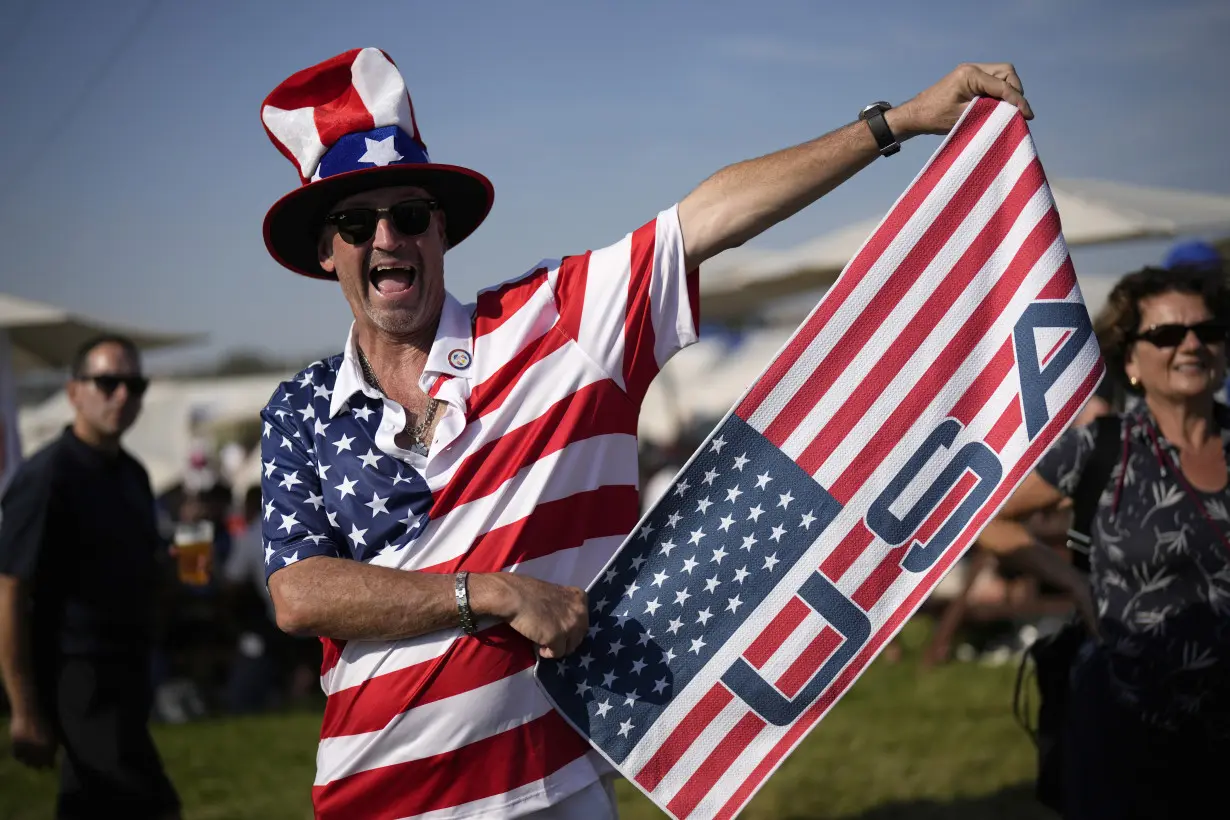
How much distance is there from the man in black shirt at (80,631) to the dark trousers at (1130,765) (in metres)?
3.52

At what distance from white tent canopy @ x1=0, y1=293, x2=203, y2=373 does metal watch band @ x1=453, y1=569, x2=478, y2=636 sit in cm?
829

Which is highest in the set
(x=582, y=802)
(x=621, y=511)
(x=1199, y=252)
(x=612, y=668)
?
(x=1199, y=252)

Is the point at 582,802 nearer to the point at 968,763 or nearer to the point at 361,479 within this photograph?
the point at 361,479

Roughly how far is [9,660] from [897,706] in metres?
5.68

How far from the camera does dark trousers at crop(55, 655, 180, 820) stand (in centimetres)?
482

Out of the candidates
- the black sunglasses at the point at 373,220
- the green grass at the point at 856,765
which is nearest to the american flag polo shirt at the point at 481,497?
the black sunglasses at the point at 373,220

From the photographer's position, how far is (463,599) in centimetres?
254

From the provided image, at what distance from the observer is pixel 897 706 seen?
328 inches

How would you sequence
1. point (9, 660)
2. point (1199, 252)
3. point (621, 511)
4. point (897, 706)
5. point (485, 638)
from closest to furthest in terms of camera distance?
point (485, 638), point (621, 511), point (9, 660), point (1199, 252), point (897, 706)

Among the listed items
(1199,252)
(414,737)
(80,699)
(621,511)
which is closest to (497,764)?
(414,737)

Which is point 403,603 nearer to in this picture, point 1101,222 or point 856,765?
point 856,765

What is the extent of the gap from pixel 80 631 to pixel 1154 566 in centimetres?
399

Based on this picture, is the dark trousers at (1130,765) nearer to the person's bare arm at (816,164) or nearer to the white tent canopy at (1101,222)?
the person's bare arm at (816,164)

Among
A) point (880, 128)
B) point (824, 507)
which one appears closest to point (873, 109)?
point (880, 128)
